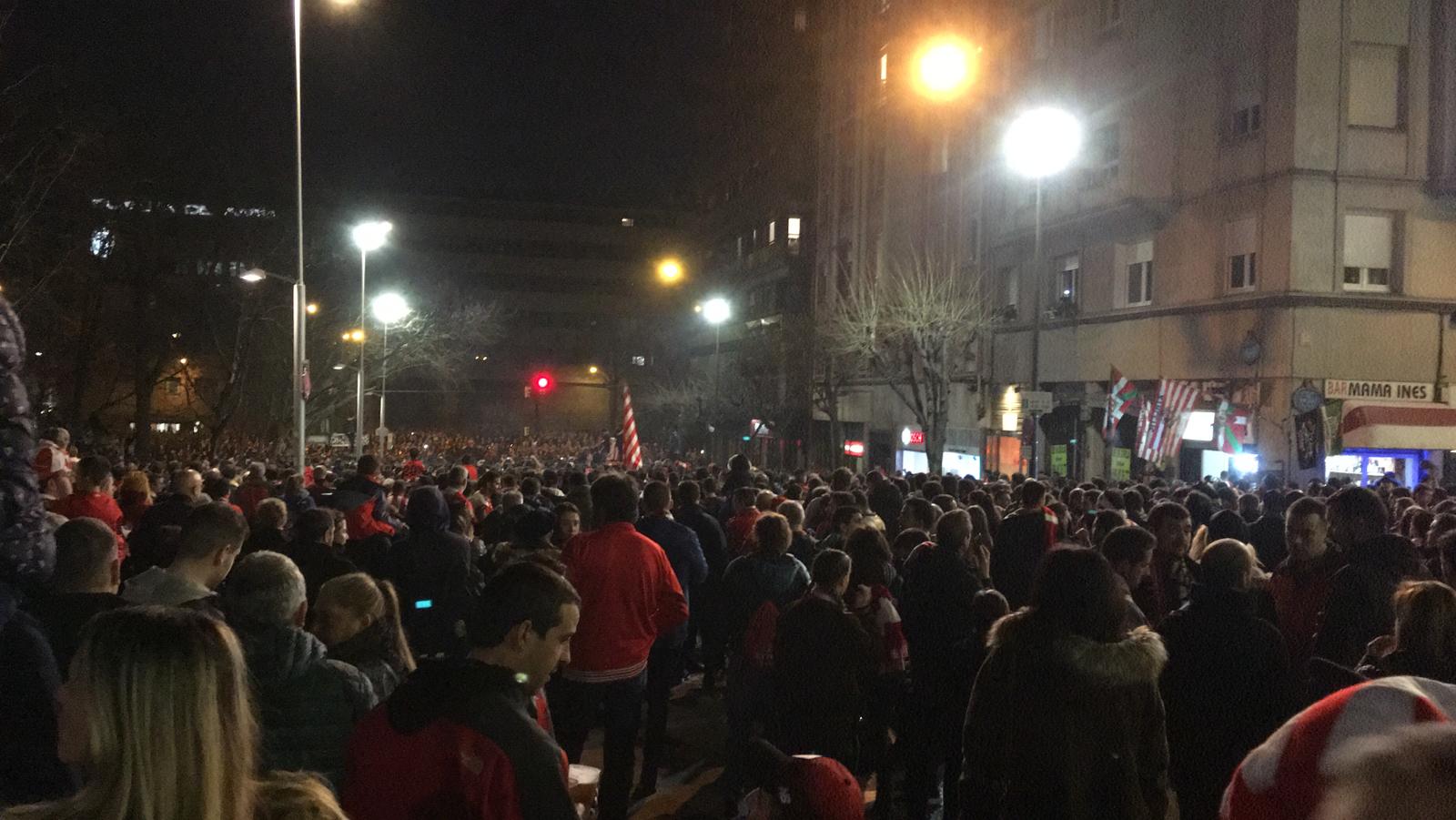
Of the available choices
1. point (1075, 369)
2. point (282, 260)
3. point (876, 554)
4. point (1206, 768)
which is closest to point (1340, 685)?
point (1206, 768)

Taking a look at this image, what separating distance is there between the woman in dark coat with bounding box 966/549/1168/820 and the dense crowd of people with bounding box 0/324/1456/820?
0.04ft

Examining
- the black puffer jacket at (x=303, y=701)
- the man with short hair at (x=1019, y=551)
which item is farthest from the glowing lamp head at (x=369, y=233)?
the black puffer jacket at (x=303, y=701)

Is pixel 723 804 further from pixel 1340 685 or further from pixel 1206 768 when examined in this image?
pixel 1340 685

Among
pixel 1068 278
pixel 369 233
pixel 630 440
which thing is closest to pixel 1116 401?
pixel 1068 278

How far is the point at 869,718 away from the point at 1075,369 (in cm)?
2549

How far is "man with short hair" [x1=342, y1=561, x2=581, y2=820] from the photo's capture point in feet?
9.45

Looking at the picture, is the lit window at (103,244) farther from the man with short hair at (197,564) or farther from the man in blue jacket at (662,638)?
the man with short hair at (197,564)

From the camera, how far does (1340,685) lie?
4598mm

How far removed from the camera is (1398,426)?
2334 centimetres

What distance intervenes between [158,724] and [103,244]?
33181 millimetres

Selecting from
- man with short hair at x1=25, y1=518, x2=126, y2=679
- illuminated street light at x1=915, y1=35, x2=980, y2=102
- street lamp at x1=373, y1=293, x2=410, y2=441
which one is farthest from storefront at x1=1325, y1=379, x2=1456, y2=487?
street lamp at x1=373, y1=293, x2=410, y2=441

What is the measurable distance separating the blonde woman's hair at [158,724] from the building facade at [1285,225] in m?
20.4

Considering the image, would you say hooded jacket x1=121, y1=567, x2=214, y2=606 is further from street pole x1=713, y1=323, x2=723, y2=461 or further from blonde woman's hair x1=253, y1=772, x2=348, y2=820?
street pole x1=713, y1=323, x2=723, y2=461

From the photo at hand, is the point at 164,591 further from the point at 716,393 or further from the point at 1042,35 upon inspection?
the point at 716,393
